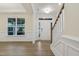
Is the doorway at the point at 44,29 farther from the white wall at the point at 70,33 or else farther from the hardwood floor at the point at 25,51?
the white wall at the point at 70,33

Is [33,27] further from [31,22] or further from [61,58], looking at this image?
[61,58]

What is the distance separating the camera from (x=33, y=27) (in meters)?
9.88

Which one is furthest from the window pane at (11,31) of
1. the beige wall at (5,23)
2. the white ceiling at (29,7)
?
the white ceiling at (29,7)

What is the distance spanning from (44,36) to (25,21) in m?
2.00

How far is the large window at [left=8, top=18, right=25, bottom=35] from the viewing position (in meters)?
10.5

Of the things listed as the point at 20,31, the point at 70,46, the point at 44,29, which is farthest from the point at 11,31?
the point at 70,46

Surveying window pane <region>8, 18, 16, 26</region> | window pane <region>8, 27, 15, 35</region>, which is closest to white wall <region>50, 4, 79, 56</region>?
window pane <region>8, 27, 15, 35</region>

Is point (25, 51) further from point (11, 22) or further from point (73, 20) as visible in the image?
point (11, 22)

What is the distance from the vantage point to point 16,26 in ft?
34.4

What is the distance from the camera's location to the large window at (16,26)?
10492 millimetres

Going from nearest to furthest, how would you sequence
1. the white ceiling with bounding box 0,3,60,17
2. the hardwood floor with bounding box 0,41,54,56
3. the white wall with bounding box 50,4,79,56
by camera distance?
the white wall with bounding box 50,4,79,56 < the hardwood floor with bounding box 0,41,54,56 < the white ceiling with bounding box 0,3,60,17

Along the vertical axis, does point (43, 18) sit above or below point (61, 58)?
above

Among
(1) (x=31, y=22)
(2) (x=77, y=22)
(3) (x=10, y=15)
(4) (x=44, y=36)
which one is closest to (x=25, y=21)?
(1) (x=31, y=22)

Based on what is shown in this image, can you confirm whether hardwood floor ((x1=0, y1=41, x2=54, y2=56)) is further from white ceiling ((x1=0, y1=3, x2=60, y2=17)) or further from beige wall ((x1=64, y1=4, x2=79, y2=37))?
beige wall ((x1=64, y1=4, x2=79, y2=37))
